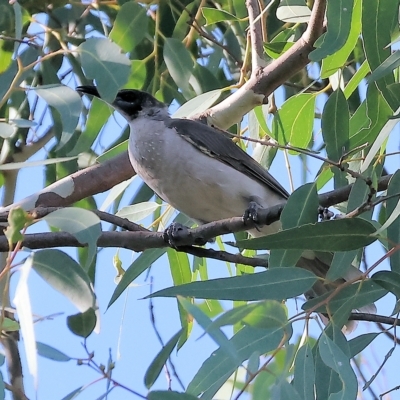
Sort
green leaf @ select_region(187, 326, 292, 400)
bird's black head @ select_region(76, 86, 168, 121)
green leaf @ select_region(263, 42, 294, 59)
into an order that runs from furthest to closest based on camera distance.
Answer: bird's black head @ select_region(76, 86, 168, 121) < green leaf @ select_region(263, 42, 294, 59) < green leaf @ select_region(187, 326, 292, 400)

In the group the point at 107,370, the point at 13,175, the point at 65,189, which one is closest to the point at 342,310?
the point at 107,370

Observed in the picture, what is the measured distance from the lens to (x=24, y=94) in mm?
3117

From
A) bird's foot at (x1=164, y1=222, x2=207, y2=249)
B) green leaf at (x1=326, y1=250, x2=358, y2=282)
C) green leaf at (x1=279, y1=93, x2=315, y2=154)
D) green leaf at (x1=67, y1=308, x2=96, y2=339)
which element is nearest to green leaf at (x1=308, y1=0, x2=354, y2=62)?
green leaf at (x1=326, y1=250, x2=358, y2=282)

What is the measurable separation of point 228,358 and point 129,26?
1431mm

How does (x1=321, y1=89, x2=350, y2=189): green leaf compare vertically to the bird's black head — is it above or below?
below

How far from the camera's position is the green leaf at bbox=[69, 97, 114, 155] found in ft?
8.97

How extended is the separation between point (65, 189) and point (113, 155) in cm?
63

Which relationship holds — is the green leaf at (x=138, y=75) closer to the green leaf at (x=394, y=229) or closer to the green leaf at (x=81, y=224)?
the green leaf at (x=394, y=229)

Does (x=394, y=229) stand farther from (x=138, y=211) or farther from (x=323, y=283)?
(x=138, y=211)

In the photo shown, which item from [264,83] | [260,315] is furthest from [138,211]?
[260,315]

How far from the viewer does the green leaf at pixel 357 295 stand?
1.93 m

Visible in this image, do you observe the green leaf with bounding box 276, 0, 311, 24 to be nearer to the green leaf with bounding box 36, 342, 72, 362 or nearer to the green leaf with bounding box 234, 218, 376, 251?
the green leaf with bounding box 234, 218, 376, 251

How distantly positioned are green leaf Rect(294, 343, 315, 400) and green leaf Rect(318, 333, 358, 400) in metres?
0.07

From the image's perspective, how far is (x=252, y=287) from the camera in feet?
5.83
